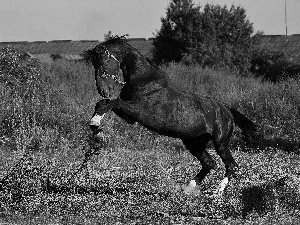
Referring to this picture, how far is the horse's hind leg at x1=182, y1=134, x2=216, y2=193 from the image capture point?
10.1 m

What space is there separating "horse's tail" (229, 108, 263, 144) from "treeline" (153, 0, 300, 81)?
20344mm

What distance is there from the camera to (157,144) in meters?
18.3

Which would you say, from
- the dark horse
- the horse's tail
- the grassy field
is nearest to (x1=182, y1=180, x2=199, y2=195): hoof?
the grassy field

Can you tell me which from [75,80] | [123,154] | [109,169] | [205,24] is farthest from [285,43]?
[109,169]

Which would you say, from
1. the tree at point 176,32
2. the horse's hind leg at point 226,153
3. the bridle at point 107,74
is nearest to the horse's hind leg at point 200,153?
the horse's hind leg at point 226,153

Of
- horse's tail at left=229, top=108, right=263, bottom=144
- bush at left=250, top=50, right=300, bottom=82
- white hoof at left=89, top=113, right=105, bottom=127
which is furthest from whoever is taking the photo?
bush at left=250, top=50, right=300, bottom=82

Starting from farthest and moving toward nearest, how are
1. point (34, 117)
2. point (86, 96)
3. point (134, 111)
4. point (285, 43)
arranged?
point (285, 43) < point (86, 96) < point (34, 117) < point (134, 111)

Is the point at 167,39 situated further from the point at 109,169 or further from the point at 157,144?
the point at 109,169

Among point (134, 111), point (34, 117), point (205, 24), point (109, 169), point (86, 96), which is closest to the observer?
point (134, 111)

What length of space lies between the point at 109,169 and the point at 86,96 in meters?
9.51

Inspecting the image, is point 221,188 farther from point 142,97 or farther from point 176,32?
point 176,32

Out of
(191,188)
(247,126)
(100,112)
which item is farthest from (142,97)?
(247,126)

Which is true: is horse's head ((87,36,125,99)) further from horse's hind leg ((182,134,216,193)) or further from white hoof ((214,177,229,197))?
white hoof ((214,177,229,197))

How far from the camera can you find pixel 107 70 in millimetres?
8844
